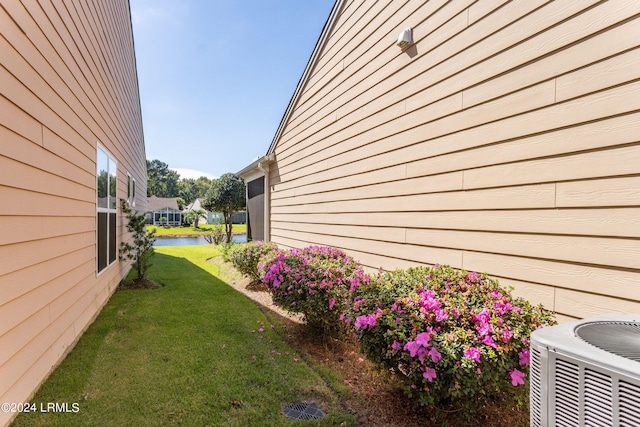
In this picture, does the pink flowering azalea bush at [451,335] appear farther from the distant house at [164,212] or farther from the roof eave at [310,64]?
the distant house at [164,212]

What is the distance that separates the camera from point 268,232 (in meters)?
8.88

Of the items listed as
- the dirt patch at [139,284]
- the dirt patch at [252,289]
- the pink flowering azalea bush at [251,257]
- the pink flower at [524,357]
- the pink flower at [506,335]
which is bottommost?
the dirt patch at [252,289]

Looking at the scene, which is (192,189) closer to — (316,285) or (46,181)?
(46,181)

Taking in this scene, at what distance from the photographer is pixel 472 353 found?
1.84m

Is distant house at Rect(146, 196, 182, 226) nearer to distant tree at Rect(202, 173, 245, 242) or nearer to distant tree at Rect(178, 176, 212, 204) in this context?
distant tree at Rect(178, 176, 212, 204)

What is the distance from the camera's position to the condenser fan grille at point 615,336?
3.48 ft

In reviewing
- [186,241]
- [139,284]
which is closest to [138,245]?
[139,284]

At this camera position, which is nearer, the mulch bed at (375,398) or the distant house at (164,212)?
the mulch bed at (375,398)

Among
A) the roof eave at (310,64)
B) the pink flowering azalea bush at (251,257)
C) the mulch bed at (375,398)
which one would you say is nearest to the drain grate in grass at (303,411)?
the mulch bed at (375,398)

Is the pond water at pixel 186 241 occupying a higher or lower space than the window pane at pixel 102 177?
lower

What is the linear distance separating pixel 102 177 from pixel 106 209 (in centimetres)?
61

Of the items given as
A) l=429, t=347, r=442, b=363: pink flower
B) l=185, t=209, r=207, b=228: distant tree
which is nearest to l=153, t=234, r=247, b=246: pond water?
l=185, t=209, r=207, b=228: distant tree

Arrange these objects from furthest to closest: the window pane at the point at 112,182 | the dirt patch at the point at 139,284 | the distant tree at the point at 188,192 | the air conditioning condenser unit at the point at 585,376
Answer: the distant tree at the point at 188,192, the dirt patch at the point at 139,284, the window pane at the point at 112,182, the air conditioning condenser unit at the point at 585,376

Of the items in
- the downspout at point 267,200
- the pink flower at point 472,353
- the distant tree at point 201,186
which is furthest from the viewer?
the distant tree at point 201,186
